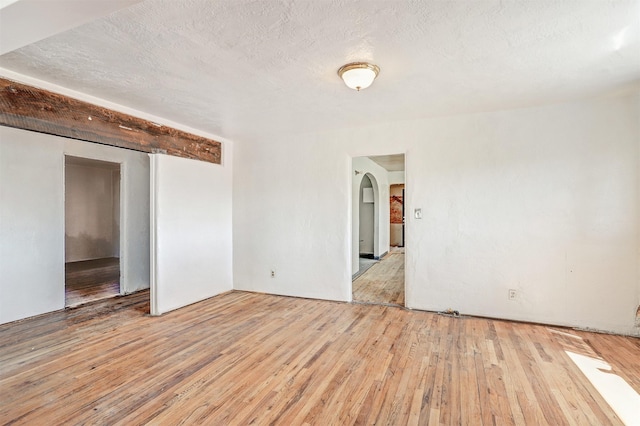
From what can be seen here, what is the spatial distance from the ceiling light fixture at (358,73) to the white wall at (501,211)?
1711 millimetres

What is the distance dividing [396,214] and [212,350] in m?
9.18

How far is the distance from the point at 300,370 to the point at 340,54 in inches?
97.5

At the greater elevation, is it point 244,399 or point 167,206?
point 167,206

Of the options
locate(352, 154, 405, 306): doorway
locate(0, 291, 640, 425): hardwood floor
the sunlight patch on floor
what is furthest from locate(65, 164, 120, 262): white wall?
the sunlight patch on floor

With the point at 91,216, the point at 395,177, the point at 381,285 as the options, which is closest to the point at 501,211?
the point at 381,285

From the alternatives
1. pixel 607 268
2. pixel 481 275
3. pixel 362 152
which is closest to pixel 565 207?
pixel 607 268

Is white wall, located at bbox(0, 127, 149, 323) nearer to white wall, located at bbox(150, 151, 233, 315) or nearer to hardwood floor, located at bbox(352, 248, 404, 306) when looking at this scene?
white wall, located at bbox(150, 151, 233, 315)

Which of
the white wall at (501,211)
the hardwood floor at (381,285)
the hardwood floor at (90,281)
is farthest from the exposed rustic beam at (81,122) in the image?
the hardwood floor at (381,285)

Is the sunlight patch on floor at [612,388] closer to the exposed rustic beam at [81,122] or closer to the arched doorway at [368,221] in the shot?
the exposed rustic beam at [81,122]

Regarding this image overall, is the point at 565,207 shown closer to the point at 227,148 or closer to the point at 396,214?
the point at 227,148

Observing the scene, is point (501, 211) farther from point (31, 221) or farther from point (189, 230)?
point (31, 221)

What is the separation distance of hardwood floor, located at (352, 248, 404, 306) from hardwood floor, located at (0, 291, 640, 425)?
667 mm

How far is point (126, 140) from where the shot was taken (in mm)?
3553

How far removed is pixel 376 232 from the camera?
8312 millimetres
